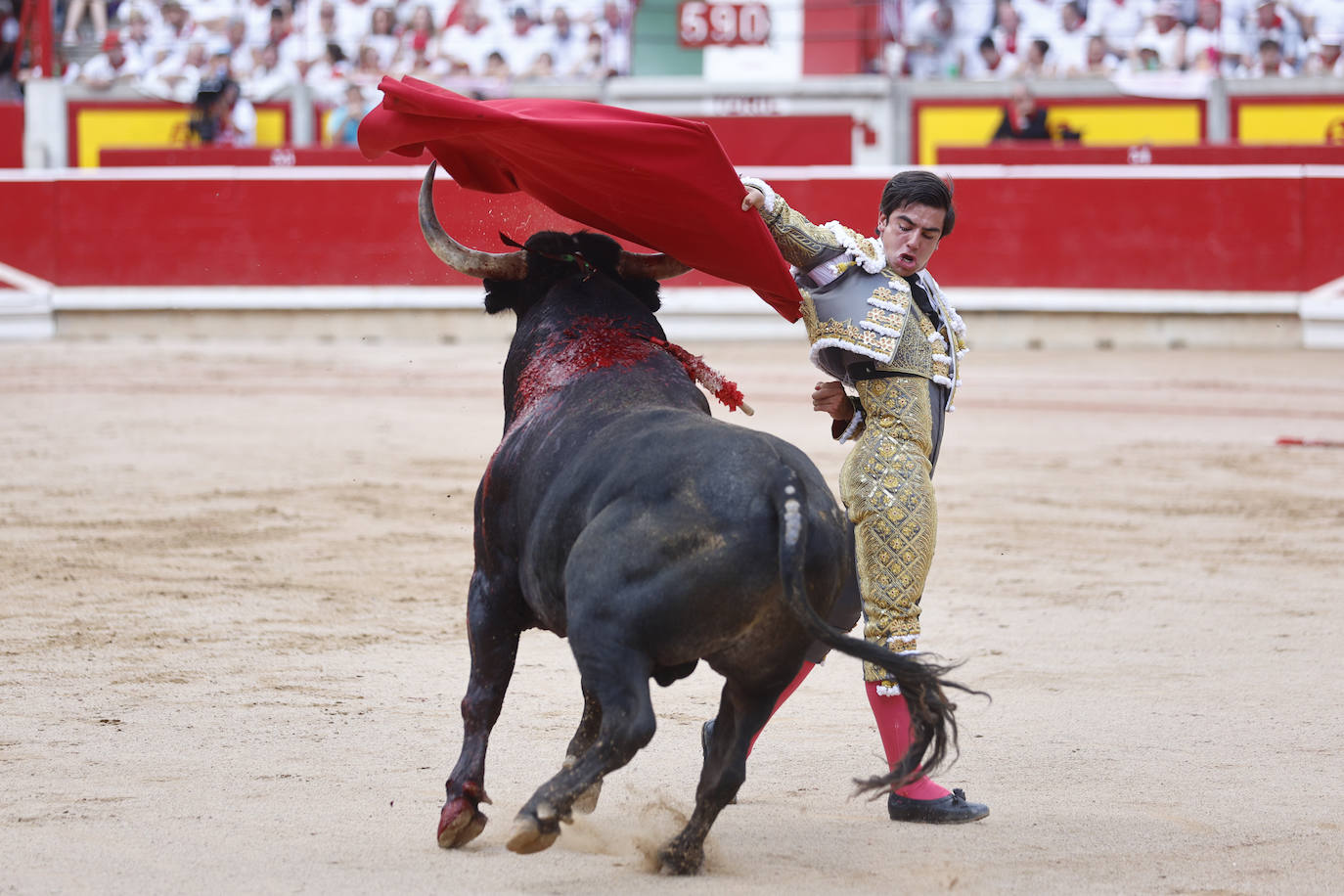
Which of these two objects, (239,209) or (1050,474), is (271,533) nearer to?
(1050,474)

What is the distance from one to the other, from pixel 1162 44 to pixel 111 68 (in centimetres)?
858

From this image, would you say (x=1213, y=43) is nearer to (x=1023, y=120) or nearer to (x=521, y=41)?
(x=1023, y=120)

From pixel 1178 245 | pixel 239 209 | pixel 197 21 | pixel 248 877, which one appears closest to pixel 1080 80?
pixel 1178 245

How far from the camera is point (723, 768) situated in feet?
8.45

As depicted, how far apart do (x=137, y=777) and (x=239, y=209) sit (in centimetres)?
980

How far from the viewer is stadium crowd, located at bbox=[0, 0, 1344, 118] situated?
12938 millimetres

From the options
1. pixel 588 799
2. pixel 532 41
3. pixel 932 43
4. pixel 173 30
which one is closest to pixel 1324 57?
pixel 932 43

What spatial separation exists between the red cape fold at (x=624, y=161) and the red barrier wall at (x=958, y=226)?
8454 millimetres

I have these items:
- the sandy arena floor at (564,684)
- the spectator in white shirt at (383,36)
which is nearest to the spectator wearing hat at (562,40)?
the spectator in white shirt at (383,36)

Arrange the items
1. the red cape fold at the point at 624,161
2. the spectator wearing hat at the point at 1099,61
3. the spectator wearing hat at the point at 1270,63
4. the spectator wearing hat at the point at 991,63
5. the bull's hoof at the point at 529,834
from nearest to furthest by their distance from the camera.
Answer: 1. the bull's hoof at the point at 529,834
2. the red cape fold at the point at 624,161
3. the spectator wearing hat at the point at 1270,63
4. the spectator wearing hat at the point at 1099,61
5. the spectator wearing hat at the point at 991,63

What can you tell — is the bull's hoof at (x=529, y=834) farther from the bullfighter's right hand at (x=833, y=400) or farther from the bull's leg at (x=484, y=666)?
the bullfighter's right hand at (x=833, y=400)

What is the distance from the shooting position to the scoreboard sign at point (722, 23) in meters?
13.7

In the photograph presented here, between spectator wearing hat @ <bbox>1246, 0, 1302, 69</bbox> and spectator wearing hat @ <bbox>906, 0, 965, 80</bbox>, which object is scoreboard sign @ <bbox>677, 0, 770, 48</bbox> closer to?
spectator wearing hat @ <bbox>906, 0, 965, 80</bbox>

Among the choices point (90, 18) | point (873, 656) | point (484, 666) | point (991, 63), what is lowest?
point (484, 666)
